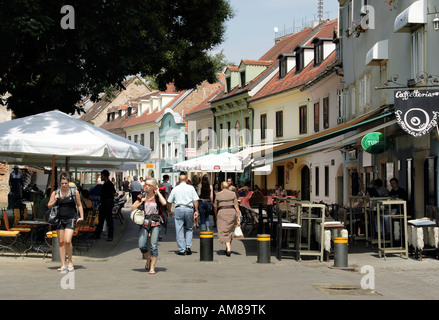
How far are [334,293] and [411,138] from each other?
401 inches

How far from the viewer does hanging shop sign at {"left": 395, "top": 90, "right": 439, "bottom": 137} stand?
15.5m

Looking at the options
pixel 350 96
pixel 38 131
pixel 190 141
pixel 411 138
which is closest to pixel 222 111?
pixel 190 141

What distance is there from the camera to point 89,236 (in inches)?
741

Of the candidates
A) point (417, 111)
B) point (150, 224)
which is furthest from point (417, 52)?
point (150, 224)

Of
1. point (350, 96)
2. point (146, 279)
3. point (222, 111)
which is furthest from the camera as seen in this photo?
point (222, 111)

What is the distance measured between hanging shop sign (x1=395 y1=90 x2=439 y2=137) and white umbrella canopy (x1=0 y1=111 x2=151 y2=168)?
582 cm

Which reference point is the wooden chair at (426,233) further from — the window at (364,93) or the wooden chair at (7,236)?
the window at (364,93)

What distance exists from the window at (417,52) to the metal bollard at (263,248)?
21.9 feet

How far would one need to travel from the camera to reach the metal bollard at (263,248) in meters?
14.4

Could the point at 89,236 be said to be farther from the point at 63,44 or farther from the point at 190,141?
the point at 190,141

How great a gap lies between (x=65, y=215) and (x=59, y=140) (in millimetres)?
2362

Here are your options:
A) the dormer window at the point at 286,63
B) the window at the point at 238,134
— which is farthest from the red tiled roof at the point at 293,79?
the window at the point at 238,134
